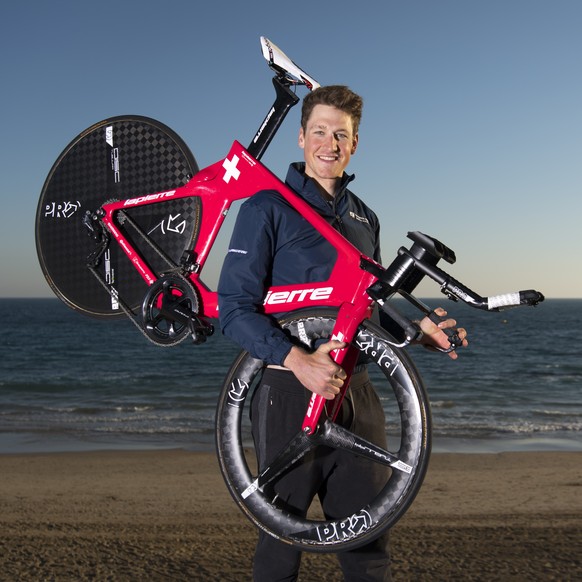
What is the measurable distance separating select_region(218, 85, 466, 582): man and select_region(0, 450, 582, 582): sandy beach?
13.0ft

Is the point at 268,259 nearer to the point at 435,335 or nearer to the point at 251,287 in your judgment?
the point at 251,287

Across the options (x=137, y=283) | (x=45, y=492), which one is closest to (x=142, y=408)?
(x=45, y=492)

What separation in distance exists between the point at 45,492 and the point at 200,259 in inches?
337

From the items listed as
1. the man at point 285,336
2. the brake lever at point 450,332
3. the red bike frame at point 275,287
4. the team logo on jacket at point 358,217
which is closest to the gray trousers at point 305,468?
the man at point 285,336

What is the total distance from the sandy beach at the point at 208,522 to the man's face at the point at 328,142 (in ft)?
15.1

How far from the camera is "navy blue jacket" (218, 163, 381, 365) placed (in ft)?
7.54

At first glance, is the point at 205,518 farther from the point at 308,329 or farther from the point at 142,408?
the point at 142,408

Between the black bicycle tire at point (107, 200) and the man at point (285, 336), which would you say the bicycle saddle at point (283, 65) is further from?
the black bicycle tire at point (107, 200)

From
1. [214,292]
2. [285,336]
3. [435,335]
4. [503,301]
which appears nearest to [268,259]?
[214,292]

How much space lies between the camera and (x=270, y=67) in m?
2.55

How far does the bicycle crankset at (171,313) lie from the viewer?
2.39 metres

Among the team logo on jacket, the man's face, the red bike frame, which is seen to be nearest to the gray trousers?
the red bike frame

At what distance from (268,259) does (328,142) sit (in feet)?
1.47

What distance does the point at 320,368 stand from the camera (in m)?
2.22
